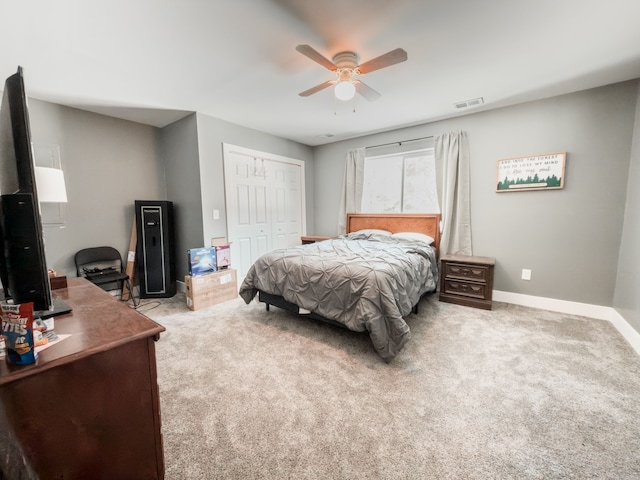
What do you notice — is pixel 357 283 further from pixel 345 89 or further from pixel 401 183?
pixel 401 183

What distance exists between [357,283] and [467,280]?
183 cm

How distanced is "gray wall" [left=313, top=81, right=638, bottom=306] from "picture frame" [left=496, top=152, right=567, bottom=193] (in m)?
0.07

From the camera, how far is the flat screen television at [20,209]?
2.51ft

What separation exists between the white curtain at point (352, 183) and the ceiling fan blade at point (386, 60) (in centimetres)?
245

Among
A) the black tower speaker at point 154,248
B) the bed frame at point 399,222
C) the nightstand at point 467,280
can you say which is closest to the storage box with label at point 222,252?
the black tower speaker at point 154,248

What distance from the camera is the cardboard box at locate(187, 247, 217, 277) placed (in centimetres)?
318

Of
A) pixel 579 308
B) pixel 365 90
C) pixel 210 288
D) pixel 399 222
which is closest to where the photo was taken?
pixel 365 90

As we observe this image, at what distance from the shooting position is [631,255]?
2449 mm

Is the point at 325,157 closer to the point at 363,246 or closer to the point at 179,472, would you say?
the point at 363,246

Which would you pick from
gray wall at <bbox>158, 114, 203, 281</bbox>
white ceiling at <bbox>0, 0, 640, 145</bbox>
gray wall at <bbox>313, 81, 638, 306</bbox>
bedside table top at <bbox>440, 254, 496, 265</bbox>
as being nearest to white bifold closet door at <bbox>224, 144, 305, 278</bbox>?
gray wall at <bbox>158, 114, 203, 281</bbox>

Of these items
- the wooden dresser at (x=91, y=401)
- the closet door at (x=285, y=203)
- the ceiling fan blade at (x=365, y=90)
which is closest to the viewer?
the wooden dresser at (x=91, y=401)

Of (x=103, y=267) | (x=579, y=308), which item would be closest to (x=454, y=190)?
(x=579, y=308)

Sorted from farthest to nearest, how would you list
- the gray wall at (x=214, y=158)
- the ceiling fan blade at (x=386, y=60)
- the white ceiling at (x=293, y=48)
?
the gray wall at (x=214, y=158) → the ceiling fan blade at (x=386, y=60) → the white ceiling at (x=293, y=48)

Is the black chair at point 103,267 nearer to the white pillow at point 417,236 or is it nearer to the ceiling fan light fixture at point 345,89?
the ceiling fan light fixture at point 345,89
